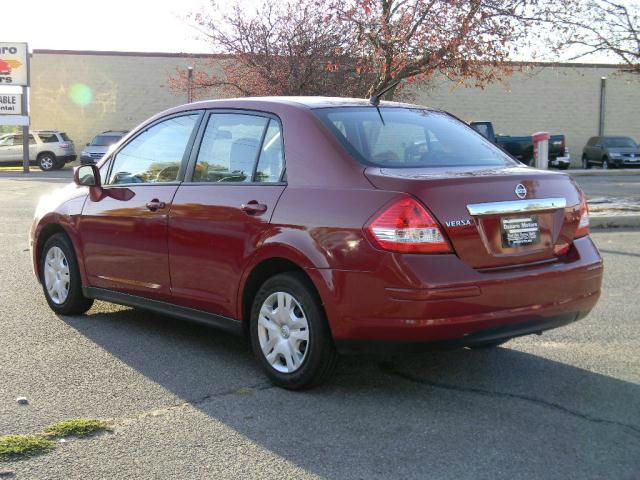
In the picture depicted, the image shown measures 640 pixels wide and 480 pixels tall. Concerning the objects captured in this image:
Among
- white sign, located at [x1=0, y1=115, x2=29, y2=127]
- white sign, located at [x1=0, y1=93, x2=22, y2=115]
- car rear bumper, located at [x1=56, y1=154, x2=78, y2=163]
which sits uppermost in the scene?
white sign, located at [x1=0, y1=93, x2=22, y2=115]

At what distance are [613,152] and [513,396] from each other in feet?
110

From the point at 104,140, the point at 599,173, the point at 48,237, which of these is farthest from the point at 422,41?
the point at 104,140

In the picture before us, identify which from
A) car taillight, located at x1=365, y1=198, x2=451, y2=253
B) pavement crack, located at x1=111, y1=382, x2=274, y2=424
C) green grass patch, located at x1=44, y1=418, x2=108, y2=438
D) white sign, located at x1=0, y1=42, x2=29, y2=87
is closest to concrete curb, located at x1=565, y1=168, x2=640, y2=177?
white sign, located at x1=0, y1=42, x2=29, y2=87

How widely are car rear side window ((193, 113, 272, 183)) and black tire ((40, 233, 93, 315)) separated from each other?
5.47 ft

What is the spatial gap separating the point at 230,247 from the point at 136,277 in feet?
3.82

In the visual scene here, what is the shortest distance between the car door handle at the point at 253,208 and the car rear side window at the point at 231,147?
21 centimetres

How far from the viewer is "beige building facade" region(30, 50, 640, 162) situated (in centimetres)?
3953

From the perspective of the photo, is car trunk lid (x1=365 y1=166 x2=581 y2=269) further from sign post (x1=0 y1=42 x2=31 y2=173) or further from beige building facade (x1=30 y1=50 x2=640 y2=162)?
beige building facade (x1=30 y1=50 x2=640 y2=162)

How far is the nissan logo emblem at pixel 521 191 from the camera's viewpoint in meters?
4.50

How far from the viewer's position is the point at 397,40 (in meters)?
14.5

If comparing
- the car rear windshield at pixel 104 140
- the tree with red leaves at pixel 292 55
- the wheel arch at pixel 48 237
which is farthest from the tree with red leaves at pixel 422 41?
the car rear windshield at pixel 104 140

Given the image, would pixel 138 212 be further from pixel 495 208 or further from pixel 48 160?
pixel 48 160

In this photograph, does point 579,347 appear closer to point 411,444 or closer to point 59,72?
point 411,444

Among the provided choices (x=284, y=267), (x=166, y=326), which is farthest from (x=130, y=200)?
(x=284, y=267)
